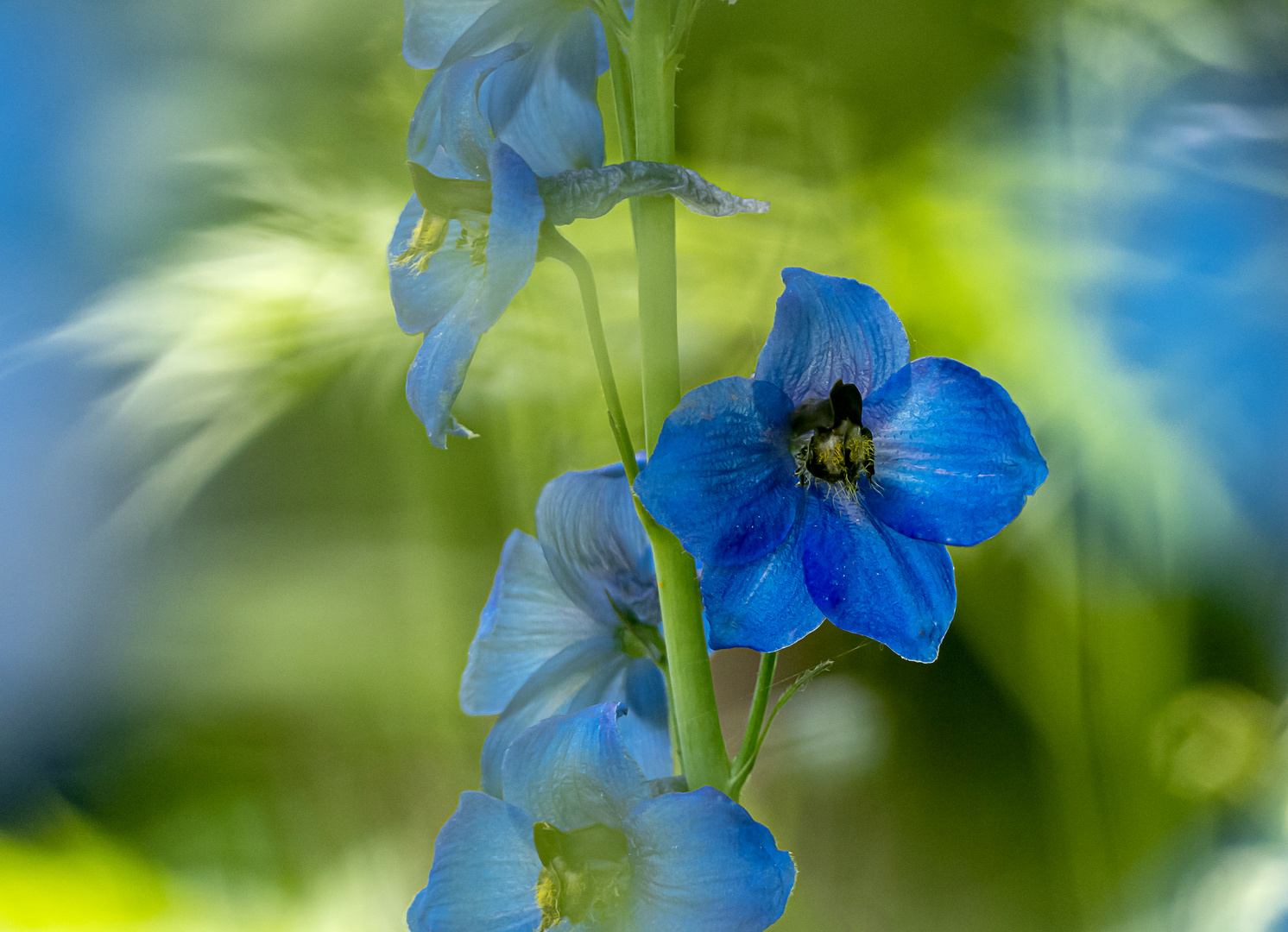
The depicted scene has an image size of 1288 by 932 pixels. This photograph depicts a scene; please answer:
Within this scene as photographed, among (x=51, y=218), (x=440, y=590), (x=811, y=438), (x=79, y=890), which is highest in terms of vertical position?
(x=51, y=218)

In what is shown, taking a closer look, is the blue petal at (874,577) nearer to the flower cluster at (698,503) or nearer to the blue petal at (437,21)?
the flower cluster at (698,503)

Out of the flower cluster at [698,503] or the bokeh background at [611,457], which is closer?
the flower cluster at [698,503]

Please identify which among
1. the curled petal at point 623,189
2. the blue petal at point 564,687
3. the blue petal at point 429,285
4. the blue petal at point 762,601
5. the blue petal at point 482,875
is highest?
the curled petal at point 623,189

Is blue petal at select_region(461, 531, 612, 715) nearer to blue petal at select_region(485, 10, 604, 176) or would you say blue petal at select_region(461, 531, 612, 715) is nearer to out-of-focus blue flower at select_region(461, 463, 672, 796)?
out-of-focus blue flower at select_region(461, 463, 672, 796)

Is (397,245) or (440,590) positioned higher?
(397,245)

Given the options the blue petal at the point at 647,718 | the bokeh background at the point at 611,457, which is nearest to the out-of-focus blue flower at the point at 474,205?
the blue petal at the point at 647,718

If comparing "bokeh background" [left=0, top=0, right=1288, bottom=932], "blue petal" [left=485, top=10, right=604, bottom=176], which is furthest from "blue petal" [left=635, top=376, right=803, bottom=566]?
"bokeh background" [left=0, top=0, right=1288, bottom=932]

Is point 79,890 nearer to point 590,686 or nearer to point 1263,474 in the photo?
point 590,686

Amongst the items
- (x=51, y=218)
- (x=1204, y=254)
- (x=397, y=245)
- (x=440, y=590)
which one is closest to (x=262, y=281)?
(x=51, y=218)
